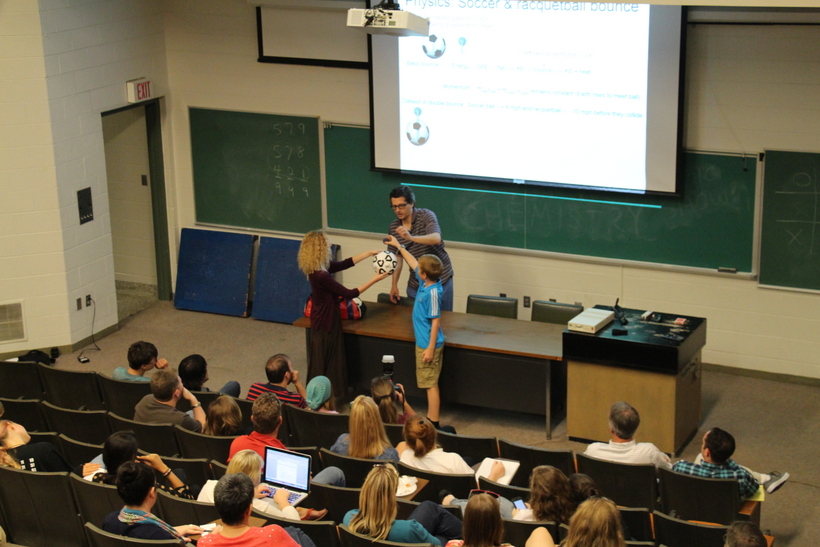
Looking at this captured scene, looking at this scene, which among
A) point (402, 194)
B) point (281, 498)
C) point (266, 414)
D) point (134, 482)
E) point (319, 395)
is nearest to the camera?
point (134, 482)

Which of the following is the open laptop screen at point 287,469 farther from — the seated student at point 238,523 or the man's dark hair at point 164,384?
the man's dark hair at point 164,384

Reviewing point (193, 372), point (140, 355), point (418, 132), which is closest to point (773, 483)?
point (193, 372)

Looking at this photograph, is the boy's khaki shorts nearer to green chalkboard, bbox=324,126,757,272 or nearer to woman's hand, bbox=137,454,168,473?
green chalkboard, bbox=324,126,757,272

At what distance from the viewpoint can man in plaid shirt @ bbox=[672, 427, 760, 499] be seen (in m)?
5.05

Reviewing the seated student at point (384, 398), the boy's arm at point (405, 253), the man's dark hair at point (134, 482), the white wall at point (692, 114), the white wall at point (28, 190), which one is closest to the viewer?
the man's dark hair at point (134, 482)

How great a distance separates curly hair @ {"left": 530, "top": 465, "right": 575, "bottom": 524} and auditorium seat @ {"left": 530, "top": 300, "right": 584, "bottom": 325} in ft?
11.0

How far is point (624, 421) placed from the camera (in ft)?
17.8

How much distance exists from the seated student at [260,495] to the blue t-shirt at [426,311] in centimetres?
235

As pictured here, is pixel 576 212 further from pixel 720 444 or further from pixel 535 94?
pixel 720 444

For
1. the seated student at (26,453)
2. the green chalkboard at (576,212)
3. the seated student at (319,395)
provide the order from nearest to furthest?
the seated student at (26,453)
the seated student at (319,395)
the green chalkboard at (576,212)

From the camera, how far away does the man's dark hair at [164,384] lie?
19.0ft

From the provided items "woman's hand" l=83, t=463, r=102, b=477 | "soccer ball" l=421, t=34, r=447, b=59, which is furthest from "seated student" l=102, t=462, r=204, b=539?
Result: "soccer ball" l=421, t=34, r=447, b=59

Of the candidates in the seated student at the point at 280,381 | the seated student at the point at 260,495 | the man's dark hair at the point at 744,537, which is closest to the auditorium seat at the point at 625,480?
the man's dark hair at the point at 744,537

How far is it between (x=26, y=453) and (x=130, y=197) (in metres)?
5.76
